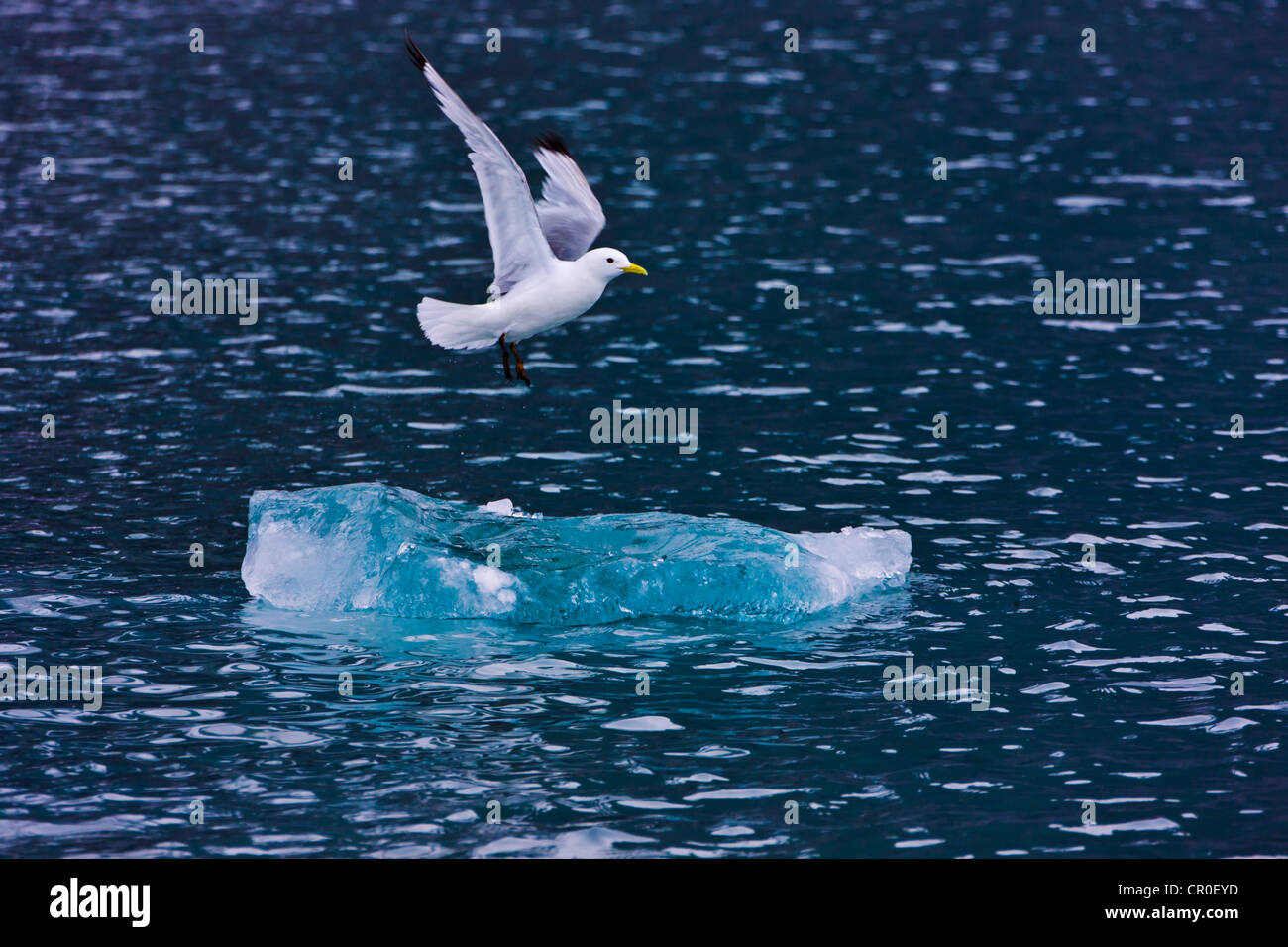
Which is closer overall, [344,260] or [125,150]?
[344,260]

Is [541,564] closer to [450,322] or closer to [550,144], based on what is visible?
[450,322]

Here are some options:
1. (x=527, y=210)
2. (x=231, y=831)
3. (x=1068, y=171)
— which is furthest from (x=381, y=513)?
A: (x=1068, y=171)

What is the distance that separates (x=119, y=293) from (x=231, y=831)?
19182 millimetres

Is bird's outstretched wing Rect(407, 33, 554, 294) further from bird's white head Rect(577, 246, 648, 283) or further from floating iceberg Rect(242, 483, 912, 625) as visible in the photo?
floating iceberg Rect(242, 483, 912, 625)

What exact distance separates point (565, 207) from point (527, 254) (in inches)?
58.6

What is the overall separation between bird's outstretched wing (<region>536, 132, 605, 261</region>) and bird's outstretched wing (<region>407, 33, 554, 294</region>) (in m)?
0.96

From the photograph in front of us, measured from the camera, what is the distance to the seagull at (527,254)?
1472 centimetres

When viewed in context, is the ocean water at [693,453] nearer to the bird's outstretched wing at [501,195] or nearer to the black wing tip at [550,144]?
the bird's outstretched wing at [501,195]

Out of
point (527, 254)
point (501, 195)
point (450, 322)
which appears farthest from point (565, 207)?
point (501, 195)

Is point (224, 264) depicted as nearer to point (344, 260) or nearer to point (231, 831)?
point (344, 260)

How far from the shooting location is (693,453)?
21781 mm

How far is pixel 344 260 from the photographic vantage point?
31094 mm

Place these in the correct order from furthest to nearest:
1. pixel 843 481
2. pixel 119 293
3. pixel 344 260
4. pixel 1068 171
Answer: pixel 1068 171
pixel 344 260
pixel 119 293
pixel 843 481

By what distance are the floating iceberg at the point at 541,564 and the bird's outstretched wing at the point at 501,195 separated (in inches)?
106
